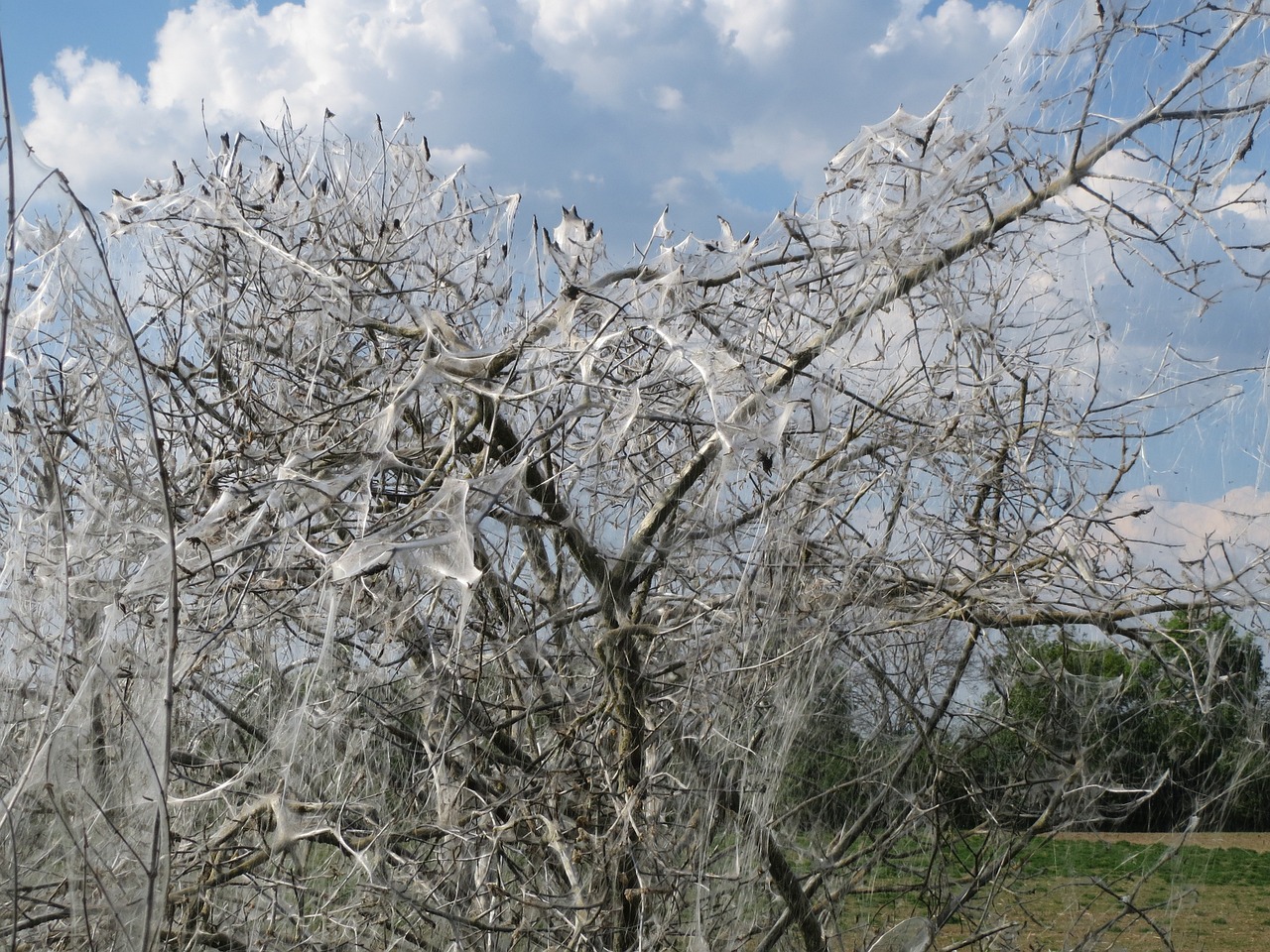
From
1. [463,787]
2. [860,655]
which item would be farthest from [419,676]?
[860,655]

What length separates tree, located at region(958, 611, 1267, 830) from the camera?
11.3 ft

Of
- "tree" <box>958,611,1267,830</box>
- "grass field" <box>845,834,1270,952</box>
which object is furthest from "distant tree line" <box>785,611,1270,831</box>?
"grass field" <box>845,834,1270,952</box>

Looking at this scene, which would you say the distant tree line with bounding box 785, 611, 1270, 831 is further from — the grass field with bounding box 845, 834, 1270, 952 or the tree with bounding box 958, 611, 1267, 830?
the grass field with bounding box 845, 834, 1270, 952

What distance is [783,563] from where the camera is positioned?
2.71 metres

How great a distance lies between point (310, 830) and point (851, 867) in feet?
5.85

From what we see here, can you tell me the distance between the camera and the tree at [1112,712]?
11.3ft

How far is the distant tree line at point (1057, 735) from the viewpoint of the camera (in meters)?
3.20

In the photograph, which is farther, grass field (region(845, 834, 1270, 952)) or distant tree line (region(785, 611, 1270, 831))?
grass field (region(845, 834, 1270, 952))

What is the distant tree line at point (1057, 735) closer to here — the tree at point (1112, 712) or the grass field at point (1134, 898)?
the tree at point (1112, 712)

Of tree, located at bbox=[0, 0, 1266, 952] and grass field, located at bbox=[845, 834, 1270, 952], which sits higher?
tree, located at bbox=[0, 0, 1266, 952]

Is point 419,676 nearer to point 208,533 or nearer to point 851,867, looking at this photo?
point 208,533

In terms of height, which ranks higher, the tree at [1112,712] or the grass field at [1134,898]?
the tree at [1112,712]

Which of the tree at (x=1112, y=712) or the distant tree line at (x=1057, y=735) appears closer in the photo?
the distant tree line at (x=1057, y=735)

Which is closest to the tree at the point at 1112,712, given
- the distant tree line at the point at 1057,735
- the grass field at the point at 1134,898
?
the distant tree line at the point at 1057,735
